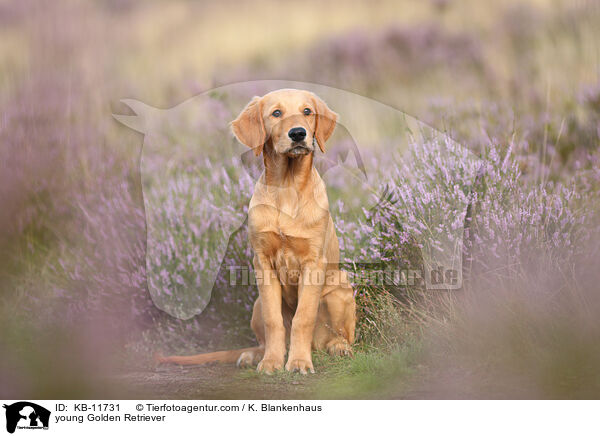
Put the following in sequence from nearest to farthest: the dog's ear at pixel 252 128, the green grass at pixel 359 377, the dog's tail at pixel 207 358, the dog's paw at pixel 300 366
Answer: the green grass at pixel 359 377 < the dog's paw at pixel 300 366 < the dog's ear at pixel 252 128 < the dog's tail at pixel 207 358

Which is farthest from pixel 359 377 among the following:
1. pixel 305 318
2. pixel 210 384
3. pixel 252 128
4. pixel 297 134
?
pixel 252 128

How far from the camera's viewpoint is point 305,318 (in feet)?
11.5

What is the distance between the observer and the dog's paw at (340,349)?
3702 mm

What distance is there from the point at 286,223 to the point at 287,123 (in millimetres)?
564

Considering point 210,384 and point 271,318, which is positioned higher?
point 271,318

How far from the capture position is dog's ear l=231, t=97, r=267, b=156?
351 cm

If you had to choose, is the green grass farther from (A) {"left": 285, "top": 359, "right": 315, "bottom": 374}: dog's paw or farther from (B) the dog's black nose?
(B) the dog's black nose

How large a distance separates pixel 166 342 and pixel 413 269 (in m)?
1.69

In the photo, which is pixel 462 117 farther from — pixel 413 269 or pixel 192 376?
pixel 192 376

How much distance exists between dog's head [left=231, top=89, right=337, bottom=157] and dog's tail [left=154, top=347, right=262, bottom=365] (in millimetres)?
1209

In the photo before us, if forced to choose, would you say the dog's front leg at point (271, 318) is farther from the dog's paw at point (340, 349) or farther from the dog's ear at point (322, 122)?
the dog's ear at point (322, 122)

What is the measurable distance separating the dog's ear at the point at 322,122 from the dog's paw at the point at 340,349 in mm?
1172

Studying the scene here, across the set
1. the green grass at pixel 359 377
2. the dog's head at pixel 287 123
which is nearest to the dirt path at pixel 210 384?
the green grass at pixel 359 377

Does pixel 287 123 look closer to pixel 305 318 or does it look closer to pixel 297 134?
pixel 297 134
